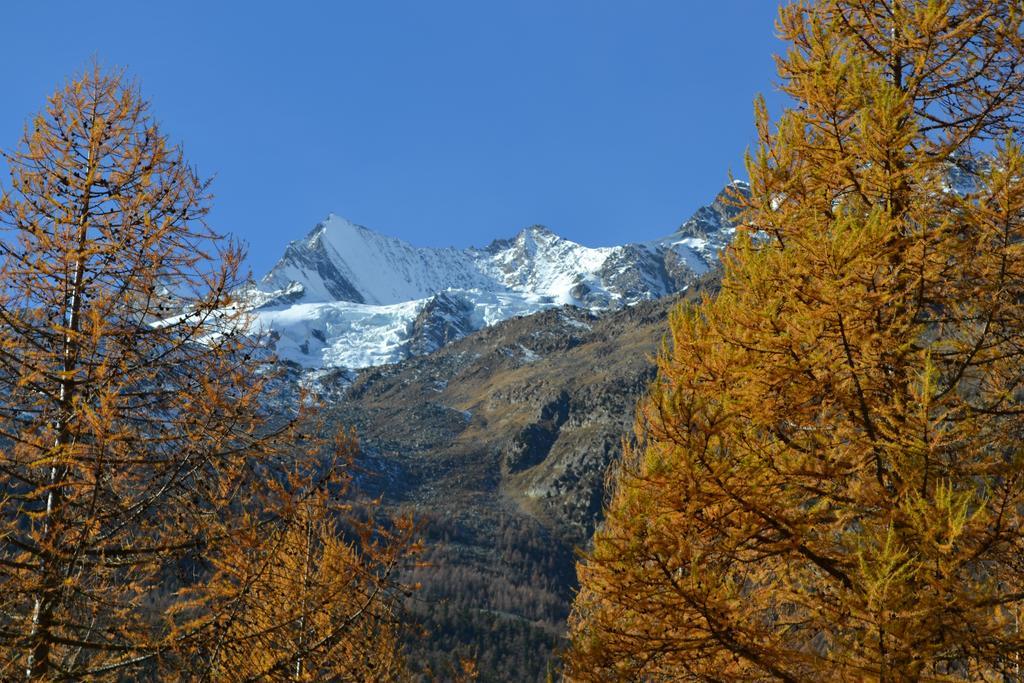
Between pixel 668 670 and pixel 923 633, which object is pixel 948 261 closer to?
pixel 923 633

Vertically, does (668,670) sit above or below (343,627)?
below

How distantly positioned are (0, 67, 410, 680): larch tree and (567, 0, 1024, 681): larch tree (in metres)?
2.32

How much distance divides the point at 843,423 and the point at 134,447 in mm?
5206

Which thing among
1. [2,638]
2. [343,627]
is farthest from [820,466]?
[2,638]

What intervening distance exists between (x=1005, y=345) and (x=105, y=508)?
700 cm

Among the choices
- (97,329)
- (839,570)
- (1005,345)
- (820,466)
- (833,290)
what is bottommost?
(839,570)

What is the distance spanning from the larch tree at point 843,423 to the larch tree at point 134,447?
232 centimetres

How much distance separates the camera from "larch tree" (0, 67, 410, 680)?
5293 millimetres

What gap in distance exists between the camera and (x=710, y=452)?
5.02m

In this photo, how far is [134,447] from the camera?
5621 mm

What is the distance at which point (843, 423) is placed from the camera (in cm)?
575

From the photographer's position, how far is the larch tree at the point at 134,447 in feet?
17.4

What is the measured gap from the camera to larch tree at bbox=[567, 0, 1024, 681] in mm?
4641

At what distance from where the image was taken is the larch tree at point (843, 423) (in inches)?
183
